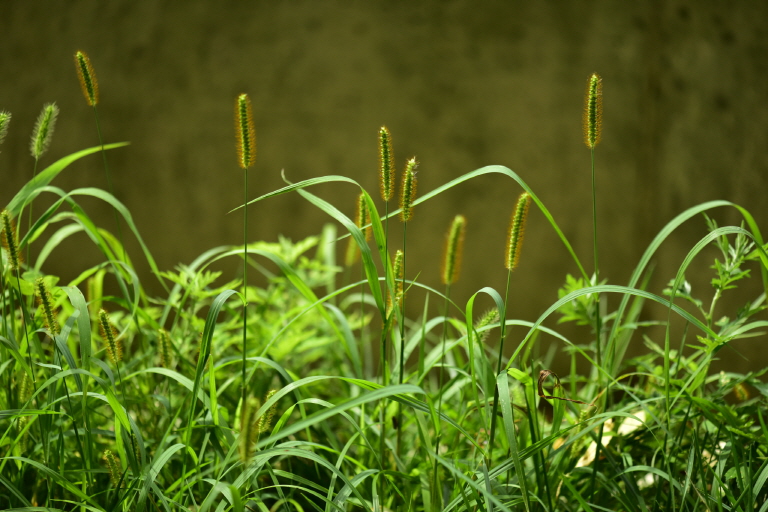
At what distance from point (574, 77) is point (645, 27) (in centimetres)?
24

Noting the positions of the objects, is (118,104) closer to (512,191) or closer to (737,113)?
(512,191)

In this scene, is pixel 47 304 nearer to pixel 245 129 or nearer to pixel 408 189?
pixel 245 129

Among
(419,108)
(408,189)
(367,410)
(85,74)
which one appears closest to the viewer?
(408,189)

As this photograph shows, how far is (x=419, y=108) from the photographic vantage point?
1729mm

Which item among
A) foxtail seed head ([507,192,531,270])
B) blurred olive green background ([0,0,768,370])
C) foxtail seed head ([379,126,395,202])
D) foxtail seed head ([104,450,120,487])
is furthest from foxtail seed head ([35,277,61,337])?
blurred olive green background ([0,0,768,370])

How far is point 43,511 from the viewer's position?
57cm

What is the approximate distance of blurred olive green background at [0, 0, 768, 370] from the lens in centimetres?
165

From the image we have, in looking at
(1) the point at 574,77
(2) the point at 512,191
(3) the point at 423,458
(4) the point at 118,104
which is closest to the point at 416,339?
(3) the point at 423,458

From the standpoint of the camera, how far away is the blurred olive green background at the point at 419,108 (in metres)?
1.65

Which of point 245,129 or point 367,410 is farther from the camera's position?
point 367,410

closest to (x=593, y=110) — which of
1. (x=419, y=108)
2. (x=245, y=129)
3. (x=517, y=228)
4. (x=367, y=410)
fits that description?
(x=517, y=228)

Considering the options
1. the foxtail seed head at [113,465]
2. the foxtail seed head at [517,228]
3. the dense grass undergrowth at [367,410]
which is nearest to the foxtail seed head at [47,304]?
the dense grass undergrowth at [367,410]

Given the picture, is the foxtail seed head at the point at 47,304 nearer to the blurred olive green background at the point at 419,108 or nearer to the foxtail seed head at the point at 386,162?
the foxtail seed head at the point at 386,162

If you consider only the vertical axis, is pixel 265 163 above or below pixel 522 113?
below
